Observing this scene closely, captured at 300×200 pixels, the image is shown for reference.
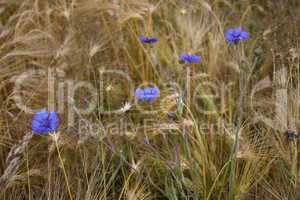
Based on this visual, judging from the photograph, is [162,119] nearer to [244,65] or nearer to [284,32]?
[244,65]

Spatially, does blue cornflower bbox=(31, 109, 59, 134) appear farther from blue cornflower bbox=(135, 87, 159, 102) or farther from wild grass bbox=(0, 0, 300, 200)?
blue cornflower bbox=(135, 87, 159, 102)

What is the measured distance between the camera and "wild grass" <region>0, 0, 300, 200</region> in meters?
1.52

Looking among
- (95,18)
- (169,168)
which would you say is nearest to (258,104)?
(169,168)

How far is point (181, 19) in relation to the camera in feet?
7.43

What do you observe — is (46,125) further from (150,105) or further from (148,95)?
(150,105)

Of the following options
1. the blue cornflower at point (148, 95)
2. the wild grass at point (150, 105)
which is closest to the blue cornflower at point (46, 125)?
the wild grass at point (150, 105)

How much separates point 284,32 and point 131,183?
108 cm

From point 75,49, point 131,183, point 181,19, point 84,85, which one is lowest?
point 131,183

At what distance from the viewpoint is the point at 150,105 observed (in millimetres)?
1790

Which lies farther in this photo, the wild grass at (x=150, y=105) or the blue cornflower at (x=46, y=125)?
the wild grass at (x=150, y=105)

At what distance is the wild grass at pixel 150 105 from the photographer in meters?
1.52

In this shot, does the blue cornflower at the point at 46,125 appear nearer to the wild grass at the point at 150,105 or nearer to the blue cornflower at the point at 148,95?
the wild grass at the point at 150,105

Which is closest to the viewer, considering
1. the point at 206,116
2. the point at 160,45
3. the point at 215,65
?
the point at 206,116

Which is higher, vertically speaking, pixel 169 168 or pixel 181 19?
pixel 181 19
